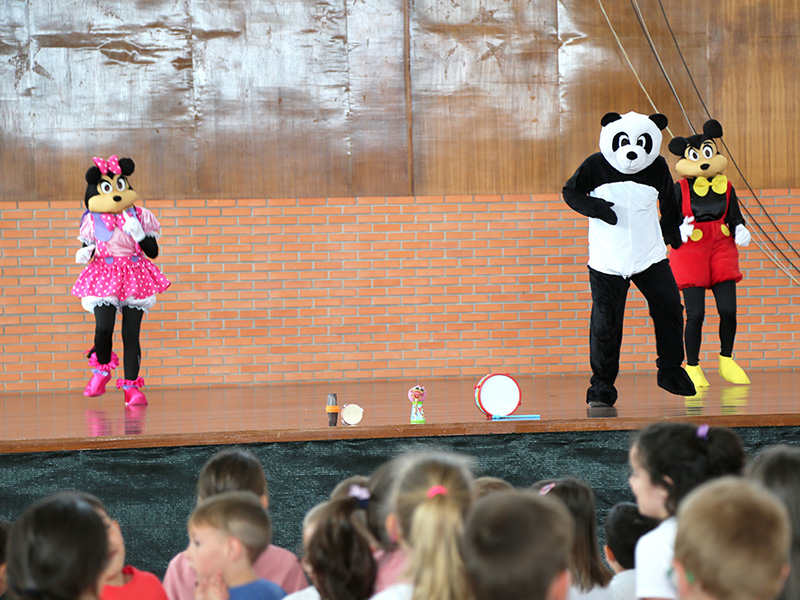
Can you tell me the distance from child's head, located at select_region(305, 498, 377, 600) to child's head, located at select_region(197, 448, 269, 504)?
63 cm

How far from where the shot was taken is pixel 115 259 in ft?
18.4

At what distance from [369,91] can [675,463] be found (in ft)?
17.8

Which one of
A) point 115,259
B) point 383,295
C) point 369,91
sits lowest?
point 383,295


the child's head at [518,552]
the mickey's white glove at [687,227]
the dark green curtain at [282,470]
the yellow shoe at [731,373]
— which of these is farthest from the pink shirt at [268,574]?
the yellow shoe at [731,373]

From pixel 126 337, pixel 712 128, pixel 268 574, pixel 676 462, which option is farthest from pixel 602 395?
pixel 126 337

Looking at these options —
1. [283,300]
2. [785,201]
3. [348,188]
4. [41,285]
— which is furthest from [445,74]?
[41,285]

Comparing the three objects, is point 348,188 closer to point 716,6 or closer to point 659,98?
point 659,98

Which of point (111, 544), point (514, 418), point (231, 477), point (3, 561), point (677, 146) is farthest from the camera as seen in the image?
point (677, 146)

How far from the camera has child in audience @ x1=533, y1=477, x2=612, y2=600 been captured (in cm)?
237

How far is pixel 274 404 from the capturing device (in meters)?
5.67

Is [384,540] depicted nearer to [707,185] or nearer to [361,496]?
[361,496]

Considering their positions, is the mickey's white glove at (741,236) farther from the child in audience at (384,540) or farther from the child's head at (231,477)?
the child in audience at (384,540)

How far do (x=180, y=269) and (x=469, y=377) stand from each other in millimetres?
2412

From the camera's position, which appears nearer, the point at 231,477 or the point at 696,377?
the point at 231,477
